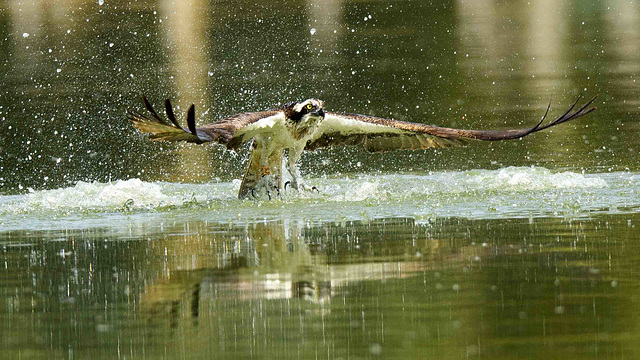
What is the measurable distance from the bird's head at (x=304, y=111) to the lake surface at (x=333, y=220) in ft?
2.87

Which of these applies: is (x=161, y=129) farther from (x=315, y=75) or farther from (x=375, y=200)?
(x=315, y=75)

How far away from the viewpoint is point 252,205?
1330 cm

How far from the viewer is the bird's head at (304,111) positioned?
13.3 metres

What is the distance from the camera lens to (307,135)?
13852 mm

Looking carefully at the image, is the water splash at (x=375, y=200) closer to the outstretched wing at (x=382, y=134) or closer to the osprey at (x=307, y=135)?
the osprey at (x=307, y=135)

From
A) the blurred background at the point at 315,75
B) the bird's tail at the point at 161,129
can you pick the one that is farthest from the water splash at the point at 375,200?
the blurred background at the point at 315,75

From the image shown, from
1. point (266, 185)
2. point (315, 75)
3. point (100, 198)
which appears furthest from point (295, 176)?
point (315, 75)

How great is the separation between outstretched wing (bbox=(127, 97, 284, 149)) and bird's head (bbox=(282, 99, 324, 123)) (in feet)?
0.31

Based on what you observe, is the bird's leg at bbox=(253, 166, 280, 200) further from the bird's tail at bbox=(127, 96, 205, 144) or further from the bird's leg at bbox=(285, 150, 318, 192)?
the bird's tail at bbox=(127, 96, 205, 144)

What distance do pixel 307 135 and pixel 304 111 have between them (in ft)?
1.72

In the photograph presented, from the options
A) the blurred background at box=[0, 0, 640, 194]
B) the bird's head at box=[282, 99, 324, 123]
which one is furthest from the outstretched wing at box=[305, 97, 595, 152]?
the blurred background at box=[0, 0, 640, 194]

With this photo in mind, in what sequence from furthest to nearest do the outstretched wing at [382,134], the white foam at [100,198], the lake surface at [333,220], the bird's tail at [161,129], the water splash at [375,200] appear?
the outstretched wing at [382,134]
the white foam at [100,198]
the water splash at [375,200]
the bird's tail at [161,129]
the lake surface at [333,220]

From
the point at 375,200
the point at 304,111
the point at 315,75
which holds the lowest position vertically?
the point at 375,200

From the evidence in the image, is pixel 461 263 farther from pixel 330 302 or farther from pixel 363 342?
pixel 363 342
